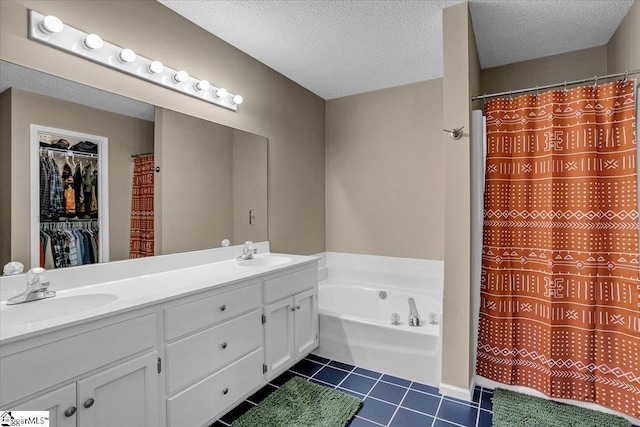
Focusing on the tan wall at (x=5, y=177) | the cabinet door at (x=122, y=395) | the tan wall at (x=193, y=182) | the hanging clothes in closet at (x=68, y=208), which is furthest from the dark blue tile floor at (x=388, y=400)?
the tan wall at (x=5, y=177)

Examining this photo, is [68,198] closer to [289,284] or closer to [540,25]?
[289,284]

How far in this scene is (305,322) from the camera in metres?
2.52

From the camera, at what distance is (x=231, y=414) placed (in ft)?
6.43

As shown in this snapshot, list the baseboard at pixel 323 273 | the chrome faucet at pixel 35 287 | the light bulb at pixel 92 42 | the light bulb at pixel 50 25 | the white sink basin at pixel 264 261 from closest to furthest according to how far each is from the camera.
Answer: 1. the chrome faucet at pixel 35 287
2. the light bulb at pixel 50 25
3. the light bulb at pixel 92 42
4. the white sink basin at pixel 264 261
5. the baseboard at pixel 323 273

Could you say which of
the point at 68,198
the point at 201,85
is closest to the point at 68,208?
the point at 68,198

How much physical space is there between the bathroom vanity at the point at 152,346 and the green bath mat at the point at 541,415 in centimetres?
138

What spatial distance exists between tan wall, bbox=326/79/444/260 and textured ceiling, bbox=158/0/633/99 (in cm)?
41

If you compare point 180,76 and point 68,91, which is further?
→ point 180,76

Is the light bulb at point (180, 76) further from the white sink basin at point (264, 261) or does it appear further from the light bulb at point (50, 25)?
the white sink basin at point (264, 261)

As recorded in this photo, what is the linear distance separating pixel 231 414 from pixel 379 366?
111 cm

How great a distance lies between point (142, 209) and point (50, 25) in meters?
0.98

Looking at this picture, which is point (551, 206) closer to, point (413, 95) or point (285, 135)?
point (413, 95)

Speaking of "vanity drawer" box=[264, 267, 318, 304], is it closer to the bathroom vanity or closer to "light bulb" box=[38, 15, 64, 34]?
the bathroom vanity

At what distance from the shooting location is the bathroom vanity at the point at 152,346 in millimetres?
1114
